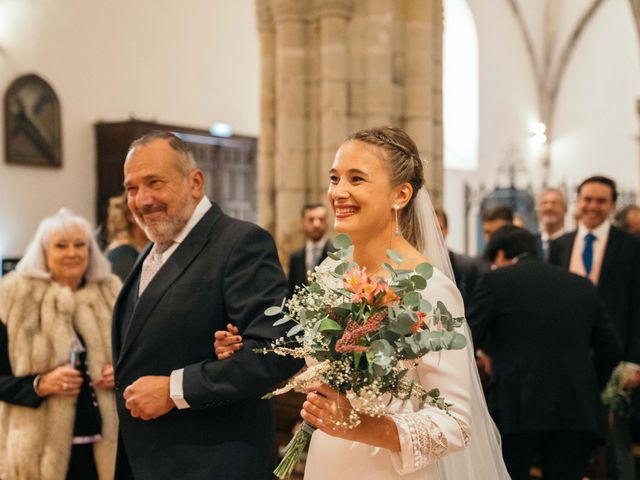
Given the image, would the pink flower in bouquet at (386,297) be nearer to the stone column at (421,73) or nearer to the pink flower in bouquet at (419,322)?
the pink flower in bouquet at (419,322)

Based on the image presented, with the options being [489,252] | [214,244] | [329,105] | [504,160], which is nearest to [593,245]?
[489,252]

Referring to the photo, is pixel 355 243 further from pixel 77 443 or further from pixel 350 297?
pixel 77 443

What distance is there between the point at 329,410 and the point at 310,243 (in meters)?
4.65

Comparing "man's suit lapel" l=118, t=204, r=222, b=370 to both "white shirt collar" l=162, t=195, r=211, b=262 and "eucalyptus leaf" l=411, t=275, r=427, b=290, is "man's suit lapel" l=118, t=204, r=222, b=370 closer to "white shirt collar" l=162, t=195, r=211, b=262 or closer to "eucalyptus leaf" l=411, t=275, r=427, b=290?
"white shirt collar" l=162, t=195, r=211, b=262

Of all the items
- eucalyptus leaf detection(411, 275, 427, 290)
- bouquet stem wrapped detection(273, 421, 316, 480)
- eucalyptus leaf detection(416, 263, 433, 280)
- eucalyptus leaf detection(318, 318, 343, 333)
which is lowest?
bouquet stem wrapped detection(273, 421, 316, 480)

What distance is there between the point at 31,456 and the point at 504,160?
13353mm

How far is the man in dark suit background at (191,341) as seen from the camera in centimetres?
227

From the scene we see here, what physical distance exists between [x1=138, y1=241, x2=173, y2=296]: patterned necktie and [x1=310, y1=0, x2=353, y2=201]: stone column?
362 centimetres

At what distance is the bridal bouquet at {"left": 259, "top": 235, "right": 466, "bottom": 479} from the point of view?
5.35 feet

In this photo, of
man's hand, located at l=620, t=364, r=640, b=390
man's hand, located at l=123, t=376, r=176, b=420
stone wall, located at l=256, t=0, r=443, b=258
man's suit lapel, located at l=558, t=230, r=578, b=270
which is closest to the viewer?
man's hand, located at l=123, t=376, r=176, b=420

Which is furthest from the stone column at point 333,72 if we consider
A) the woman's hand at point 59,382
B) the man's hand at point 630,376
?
the woman's hand at point 59,382

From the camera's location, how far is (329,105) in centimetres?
612

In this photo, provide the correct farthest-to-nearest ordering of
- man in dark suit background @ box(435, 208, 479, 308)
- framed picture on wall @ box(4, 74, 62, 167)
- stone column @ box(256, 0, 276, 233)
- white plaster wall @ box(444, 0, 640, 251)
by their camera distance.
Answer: white plaster wall @ box(444, 0, 640, 251)
framed picture on wall @ box(4, 74, 62, 167)
stone column @ box(256, 0, 276, 233)
man in dark suit background @ box(435, 208, 479, 308)

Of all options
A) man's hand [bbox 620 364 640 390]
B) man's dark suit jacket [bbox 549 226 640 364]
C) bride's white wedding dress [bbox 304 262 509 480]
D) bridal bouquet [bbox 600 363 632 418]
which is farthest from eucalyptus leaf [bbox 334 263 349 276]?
man's dark suit jacket [bbox 549 226 640 364]
